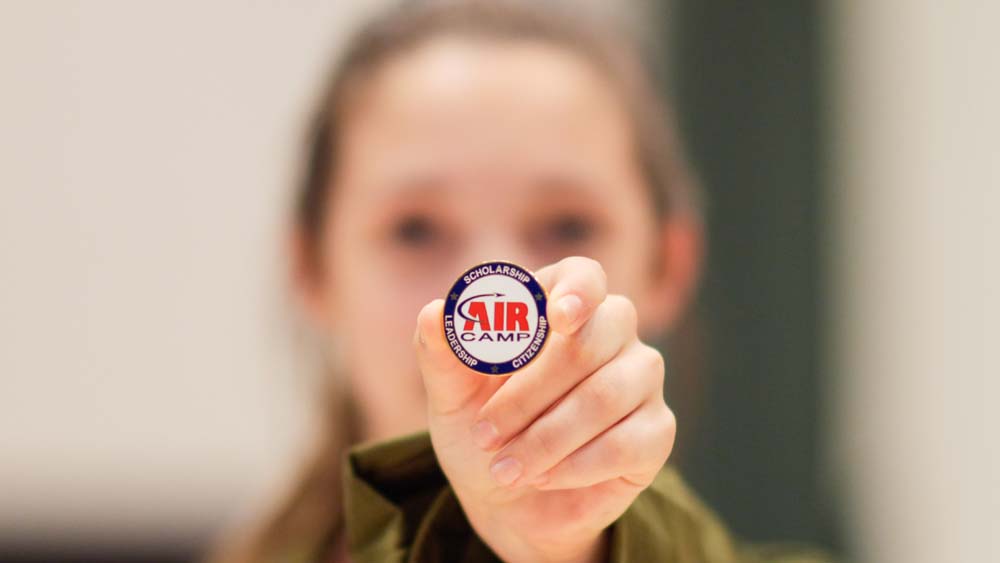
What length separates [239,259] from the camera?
4.48ft

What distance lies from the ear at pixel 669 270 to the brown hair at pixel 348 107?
0.02m

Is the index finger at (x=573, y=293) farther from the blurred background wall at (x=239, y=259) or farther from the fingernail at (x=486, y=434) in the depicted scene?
the blurred background wall at (x=239, y=259)

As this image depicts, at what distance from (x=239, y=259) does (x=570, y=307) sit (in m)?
1.15

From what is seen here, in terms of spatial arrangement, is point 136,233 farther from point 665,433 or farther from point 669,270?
point 665,433

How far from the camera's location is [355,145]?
658mm

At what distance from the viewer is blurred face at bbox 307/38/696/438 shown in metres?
0.53

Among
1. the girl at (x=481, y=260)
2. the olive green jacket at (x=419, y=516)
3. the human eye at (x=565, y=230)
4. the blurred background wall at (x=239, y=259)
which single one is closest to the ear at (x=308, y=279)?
the girl at (x=481, y=260)

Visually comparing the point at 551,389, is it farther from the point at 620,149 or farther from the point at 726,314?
the point at 726,314

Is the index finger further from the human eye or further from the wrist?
the human eye

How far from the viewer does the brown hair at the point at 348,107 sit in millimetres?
657

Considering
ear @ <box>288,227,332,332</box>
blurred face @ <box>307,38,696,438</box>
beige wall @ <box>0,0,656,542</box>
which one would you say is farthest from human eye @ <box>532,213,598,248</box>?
beige wall @ <box>0,0,656,542</box>

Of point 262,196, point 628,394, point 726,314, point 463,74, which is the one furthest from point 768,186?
point 628,394

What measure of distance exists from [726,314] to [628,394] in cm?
106

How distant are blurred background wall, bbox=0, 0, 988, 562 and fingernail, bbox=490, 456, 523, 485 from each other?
963 mm
